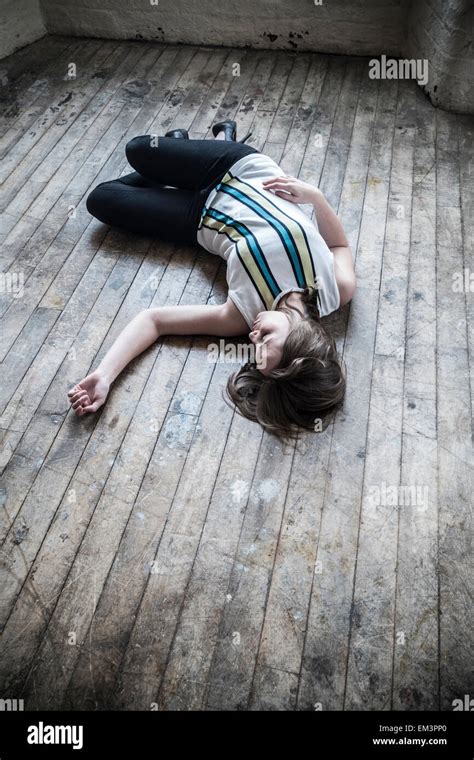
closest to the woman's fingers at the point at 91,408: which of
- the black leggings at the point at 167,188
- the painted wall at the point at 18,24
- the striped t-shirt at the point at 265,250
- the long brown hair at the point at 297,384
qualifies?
the long brown hair at the point at 297,384

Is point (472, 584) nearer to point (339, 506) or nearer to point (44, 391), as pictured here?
point (339, 506)

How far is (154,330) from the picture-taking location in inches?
86.7

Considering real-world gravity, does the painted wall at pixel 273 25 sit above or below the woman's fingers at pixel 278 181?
above

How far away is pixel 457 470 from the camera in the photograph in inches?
75.3

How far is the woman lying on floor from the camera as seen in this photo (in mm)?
1962

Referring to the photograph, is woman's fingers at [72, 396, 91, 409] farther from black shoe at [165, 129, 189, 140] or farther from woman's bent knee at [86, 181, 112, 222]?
black shoe at [165, 129, 189, 140]

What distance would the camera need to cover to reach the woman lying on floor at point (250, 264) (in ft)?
6.44

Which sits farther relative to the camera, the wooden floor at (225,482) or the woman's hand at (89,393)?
the woman's hand at (89,393)

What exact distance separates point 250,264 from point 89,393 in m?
0.73

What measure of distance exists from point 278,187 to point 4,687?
1.88 m

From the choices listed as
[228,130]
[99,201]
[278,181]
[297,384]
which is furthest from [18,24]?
[297,384]

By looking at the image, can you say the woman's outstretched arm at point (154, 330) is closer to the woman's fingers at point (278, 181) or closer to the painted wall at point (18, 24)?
the woman's fingers at point (278, 181)

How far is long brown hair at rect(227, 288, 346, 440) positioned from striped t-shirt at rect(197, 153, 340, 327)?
0.09 m

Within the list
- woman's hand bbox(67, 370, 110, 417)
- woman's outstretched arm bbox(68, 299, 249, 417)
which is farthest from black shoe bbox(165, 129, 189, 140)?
woman's hand bbox(67, 370, 110, 417)
